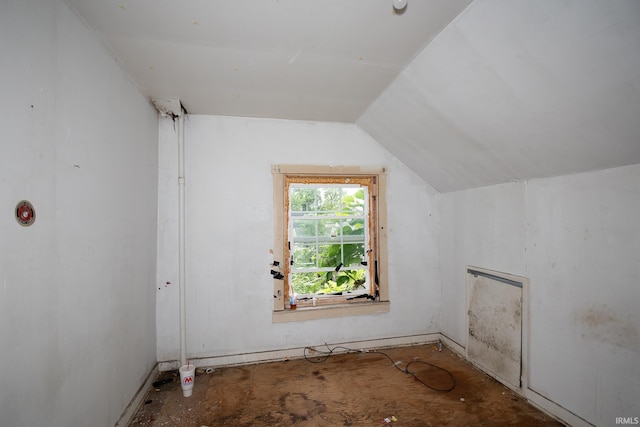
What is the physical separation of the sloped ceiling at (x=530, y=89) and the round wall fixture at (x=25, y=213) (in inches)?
92.5

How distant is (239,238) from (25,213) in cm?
190

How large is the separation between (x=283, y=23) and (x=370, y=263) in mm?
2639

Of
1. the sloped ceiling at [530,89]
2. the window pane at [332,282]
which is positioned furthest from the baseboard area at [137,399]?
the sloped ceiling at [530,89]

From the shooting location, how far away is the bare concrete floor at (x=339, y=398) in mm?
2148

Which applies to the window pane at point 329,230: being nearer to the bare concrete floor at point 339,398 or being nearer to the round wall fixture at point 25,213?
the bare concrete floor at point 339,398

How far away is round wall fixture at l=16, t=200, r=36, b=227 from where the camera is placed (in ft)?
3.90

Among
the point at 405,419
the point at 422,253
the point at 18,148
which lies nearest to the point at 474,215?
the point at 422,253

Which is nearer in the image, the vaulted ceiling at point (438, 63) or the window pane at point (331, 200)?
the vaulted ceiling at point (438, 63)

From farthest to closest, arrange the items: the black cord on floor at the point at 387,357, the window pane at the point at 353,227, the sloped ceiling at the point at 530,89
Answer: the window pane at the point at 353,227
the black cord on floor at the point at 387,357
the sloped ceiling at the point at 530,89

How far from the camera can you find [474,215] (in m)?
3.00

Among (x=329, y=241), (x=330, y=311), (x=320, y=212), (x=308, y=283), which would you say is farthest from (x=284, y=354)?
(x=320, y=212)

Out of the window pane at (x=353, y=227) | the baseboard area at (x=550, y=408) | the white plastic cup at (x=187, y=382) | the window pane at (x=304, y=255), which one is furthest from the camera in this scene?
the window pane at (x=353, y=227)

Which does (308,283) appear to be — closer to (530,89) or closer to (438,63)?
(438,63)

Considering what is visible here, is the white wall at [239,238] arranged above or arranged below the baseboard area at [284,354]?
above
